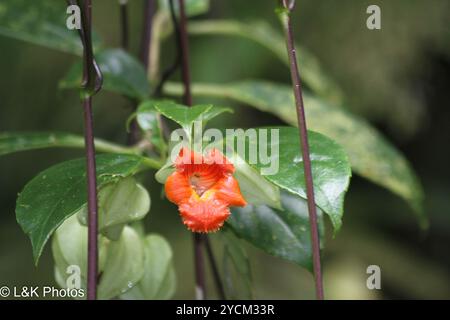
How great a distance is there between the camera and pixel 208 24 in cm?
98

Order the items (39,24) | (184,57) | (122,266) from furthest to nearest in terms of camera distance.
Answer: (39,24) → (184,57) → (122,266)

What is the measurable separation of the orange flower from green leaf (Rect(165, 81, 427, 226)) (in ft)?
0.98

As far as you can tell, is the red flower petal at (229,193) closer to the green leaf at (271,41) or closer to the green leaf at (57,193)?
the green leaf at (57,193)

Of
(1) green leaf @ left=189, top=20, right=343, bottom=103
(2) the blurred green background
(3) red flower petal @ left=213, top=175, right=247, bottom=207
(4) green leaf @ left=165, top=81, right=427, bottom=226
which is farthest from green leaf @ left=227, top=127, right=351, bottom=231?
(2) the blurred green background

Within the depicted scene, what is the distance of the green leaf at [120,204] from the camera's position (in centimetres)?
50

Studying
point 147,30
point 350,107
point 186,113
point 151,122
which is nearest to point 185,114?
point 186,113

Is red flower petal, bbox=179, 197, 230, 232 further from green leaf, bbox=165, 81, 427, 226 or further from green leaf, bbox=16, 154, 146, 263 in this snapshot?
green leaf, bbox=165, 81, 427, 226

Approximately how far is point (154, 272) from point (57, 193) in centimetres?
15

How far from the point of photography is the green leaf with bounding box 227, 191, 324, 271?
22.4 inches

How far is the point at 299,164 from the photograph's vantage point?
47 centimetres

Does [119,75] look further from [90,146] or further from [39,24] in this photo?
[90,146]

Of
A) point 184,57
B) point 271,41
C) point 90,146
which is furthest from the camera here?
point 271,41
